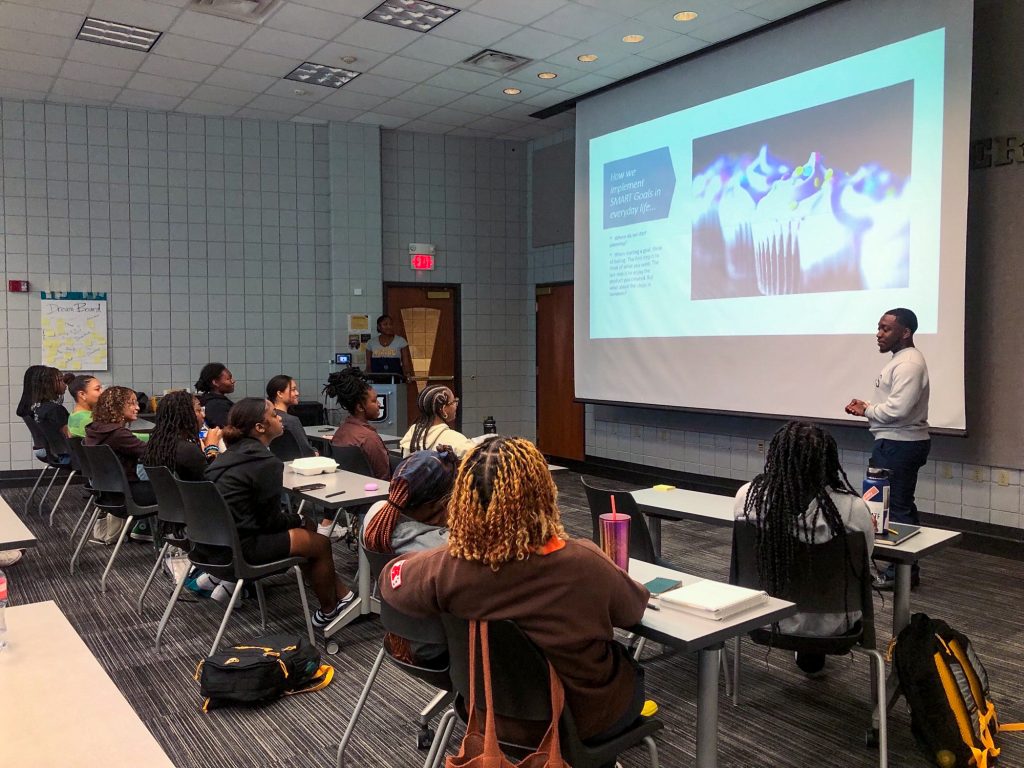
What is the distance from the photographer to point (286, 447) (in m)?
5.06

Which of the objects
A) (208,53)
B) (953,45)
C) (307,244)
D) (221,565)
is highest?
(208,53)

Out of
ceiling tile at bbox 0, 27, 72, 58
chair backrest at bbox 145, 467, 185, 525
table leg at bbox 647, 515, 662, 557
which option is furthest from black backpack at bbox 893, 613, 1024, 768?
ceiling tile at bbox 0, 27, 72, 58

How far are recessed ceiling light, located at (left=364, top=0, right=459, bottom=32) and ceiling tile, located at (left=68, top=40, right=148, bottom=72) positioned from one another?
6.56 feet

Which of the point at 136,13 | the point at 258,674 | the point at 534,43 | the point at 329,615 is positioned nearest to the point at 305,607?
the point at 329,615

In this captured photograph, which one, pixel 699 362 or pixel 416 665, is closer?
pixel 416 665

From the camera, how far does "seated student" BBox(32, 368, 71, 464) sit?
19.4 ft

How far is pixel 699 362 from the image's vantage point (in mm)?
6316

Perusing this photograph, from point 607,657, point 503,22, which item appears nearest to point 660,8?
point 503,22

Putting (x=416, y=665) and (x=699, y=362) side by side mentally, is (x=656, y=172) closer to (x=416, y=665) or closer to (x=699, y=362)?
(x=699, y=362)

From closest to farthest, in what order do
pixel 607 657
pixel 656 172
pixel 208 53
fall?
1. pixel 607 657
2. pixel 208 53
3. pixel 656 172

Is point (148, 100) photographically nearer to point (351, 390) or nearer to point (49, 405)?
point (49, 405)

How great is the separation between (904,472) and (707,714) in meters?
2.82

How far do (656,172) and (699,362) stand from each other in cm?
163

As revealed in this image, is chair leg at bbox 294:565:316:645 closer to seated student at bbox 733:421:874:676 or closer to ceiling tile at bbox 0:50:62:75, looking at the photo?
seated student at bbox 733:421:874:676
